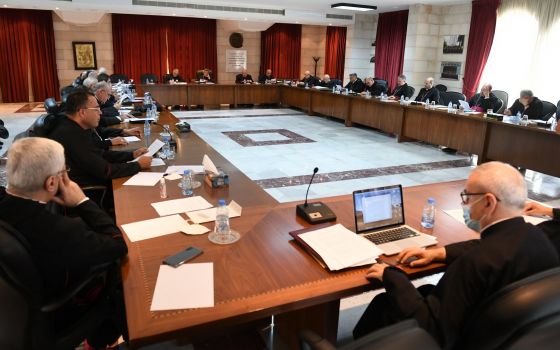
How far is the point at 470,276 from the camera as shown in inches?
47.4

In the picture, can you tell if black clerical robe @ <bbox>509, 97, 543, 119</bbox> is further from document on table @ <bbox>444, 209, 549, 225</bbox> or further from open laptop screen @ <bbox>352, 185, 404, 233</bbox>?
open laptop screen @ <bbox>352, 185, 404, 233</bbox>

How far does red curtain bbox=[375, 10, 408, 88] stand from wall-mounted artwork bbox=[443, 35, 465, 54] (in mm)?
1358

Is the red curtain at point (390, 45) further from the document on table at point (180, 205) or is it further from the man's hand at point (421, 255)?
the man's hand at point (421, 255)

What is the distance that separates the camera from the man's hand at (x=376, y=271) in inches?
57.7

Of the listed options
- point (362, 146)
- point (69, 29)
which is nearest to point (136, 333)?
point (362, 146)

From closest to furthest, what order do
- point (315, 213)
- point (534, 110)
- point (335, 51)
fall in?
point (315, 213), point (534, 110), point (335, 51)

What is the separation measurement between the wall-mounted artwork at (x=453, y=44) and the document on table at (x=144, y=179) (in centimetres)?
901

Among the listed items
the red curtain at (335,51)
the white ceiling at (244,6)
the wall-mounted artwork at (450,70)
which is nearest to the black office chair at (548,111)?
the wall-mounted artwork at (450,70)

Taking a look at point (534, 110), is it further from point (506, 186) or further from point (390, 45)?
point (390, 45)

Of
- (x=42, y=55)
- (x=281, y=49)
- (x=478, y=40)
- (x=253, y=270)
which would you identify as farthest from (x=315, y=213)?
(x=281, y=49)

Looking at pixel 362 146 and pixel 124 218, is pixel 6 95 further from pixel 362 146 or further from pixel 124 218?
pixel 124 218

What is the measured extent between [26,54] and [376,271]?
42.1 ft

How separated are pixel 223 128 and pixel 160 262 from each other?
22.0ft

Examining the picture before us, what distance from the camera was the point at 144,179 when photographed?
2.55 m
